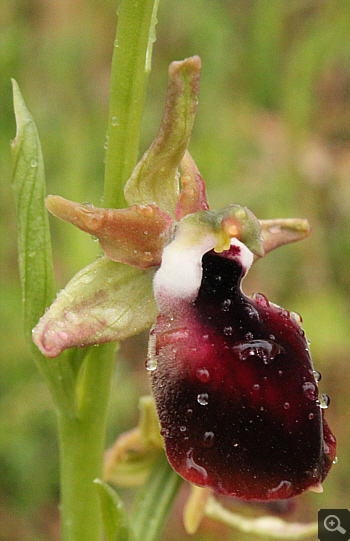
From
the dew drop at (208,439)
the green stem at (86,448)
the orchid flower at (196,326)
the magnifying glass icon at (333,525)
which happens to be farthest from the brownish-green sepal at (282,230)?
the magnifying glass icon at (333,525)

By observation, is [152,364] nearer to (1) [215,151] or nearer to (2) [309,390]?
(2) [309,390]

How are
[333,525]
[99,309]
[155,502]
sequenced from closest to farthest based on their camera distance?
[99,309]
[155,502]
[333,525]

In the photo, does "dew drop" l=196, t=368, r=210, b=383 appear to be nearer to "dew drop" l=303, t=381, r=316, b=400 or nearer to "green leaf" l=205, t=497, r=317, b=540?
"dew drop" l=303, t=381, r=316, b=400

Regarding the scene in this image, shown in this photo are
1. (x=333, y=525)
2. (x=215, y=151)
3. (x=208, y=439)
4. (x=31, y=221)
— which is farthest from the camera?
(x=215, y=151)

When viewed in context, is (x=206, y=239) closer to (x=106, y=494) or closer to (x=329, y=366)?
(x=106, y=494)

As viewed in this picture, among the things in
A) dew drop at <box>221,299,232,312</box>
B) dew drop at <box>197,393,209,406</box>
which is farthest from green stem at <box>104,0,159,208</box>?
dew drop at <box>197,393,209,406</box>

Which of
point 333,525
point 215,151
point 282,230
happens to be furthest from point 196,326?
point 215,151
